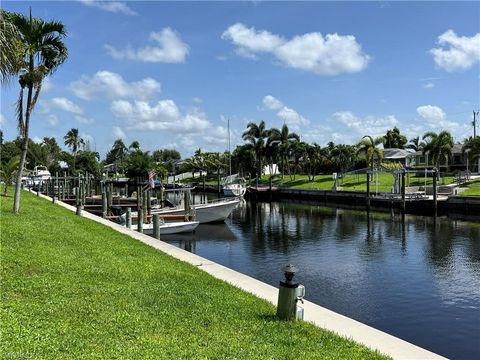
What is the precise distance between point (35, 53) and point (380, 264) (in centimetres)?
1775

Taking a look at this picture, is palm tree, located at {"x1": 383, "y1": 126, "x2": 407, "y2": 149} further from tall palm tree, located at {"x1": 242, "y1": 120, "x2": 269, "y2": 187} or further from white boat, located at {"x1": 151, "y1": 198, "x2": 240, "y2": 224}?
white boat, located at {"x1": 151, "y1": 198, "x2": 240, "y2": 224}

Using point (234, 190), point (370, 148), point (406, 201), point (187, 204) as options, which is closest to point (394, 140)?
point (370, 148)

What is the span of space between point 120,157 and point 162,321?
150226 mm

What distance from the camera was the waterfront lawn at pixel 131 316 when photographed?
6078mm

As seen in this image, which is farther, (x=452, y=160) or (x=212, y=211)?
(x=452, y=160)

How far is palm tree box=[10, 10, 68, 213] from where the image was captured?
1770cm

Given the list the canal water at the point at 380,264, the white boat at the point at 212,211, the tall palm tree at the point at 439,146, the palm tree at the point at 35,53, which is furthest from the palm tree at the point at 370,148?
the palm tree at the point at 35,53

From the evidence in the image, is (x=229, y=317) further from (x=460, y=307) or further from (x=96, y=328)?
(x=460, y=307)

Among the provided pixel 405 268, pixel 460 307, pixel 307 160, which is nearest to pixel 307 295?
pixel 460 307

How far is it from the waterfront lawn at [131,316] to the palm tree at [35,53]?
28.0 feet

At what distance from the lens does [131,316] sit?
7375mm

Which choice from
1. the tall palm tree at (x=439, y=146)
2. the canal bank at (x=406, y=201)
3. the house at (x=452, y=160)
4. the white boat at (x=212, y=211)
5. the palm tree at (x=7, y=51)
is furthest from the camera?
the house at (x=452, y=160)

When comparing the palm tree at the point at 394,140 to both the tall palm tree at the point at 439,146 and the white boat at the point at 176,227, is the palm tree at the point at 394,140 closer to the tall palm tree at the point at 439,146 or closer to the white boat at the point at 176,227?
the tall palm tree at the point at 439,146

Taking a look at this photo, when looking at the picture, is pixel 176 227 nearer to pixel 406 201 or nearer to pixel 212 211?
pixel 212 211
